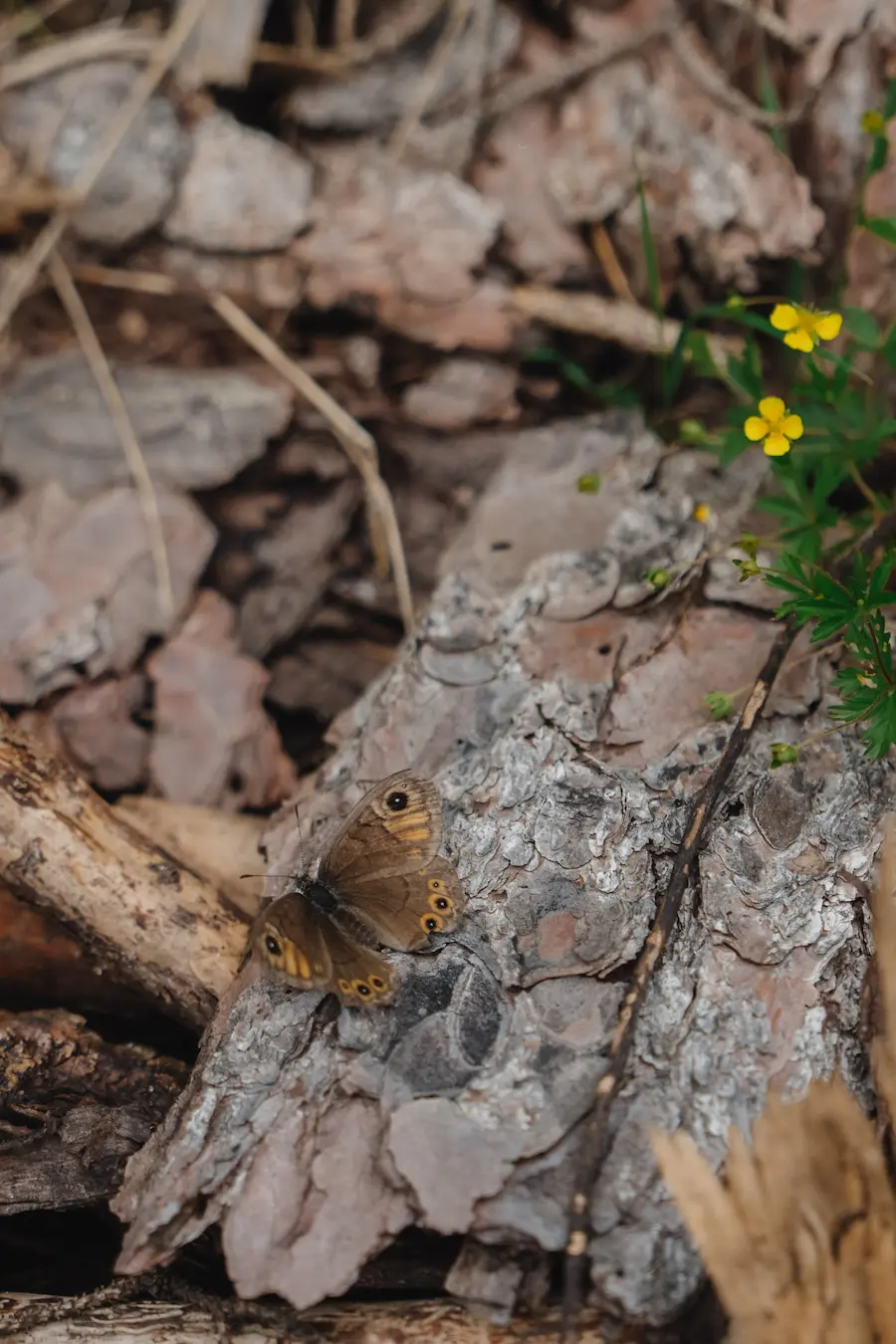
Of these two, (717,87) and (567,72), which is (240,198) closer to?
(567,72)

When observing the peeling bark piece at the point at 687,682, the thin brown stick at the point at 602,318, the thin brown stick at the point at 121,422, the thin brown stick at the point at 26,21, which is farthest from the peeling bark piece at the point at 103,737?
the thin brown stick at the point at 26,21

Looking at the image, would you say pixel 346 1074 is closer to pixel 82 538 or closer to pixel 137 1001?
pixel 137 1001

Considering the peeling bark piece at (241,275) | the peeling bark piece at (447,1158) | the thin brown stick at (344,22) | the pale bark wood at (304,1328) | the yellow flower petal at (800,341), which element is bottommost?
the pale bark wood at (304,1328)

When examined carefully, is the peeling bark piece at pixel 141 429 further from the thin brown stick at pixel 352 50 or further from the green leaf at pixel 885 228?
the green leaf at pixel 885 228

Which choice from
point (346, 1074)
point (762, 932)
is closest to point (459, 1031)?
point (346, 1074)

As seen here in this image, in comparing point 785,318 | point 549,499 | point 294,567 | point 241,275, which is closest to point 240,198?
point 241,275

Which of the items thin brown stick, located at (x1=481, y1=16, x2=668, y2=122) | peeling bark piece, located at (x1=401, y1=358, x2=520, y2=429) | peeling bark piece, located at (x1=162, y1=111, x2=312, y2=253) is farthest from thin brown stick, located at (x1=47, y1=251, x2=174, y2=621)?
thin brown stick, located at (x1=481, y1=16, x2=668, y2=122)

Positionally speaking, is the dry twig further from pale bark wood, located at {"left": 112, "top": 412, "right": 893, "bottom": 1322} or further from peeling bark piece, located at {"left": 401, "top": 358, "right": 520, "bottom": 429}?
pale bark wood, located at {"left": 112, "top": 412, "right": 893, "bottom": 1322}
